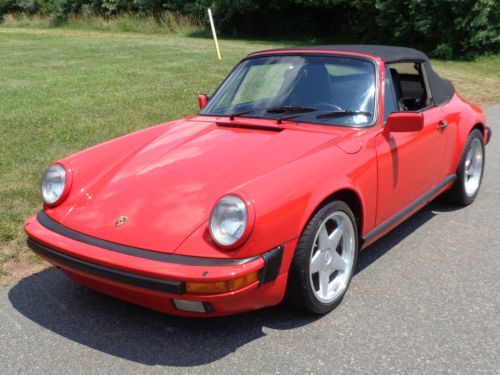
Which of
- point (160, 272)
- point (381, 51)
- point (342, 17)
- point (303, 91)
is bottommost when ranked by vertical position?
point (342, 17)

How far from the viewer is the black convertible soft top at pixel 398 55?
388 cm

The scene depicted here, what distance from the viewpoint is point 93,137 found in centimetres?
700

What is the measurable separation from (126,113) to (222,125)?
16.4 feet

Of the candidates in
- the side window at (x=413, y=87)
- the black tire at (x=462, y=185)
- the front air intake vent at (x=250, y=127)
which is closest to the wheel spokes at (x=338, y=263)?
the front air intake vent at (x=250, y=127)

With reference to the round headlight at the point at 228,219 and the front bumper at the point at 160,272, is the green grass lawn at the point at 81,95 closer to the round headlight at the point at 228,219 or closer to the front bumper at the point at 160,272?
the front bumper at the point at 160,272

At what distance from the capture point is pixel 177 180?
3031 millimetres

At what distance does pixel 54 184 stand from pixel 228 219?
→ 4.16 ft

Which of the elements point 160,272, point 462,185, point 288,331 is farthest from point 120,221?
point 462,185

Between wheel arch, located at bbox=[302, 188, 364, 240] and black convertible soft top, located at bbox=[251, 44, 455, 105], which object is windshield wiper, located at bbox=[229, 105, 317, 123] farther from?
wheel arch, located at bbox=[302, 188, 364, 240]

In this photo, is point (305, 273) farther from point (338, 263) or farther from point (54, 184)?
point (54, 184)

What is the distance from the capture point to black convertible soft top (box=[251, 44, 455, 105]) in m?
3.88

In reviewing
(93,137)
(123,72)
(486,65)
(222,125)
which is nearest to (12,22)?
(123,72)

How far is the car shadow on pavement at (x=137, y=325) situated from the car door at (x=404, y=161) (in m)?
0.99

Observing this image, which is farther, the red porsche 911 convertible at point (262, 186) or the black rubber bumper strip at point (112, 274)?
the red porsche 911 convertible at point (262, 186)
